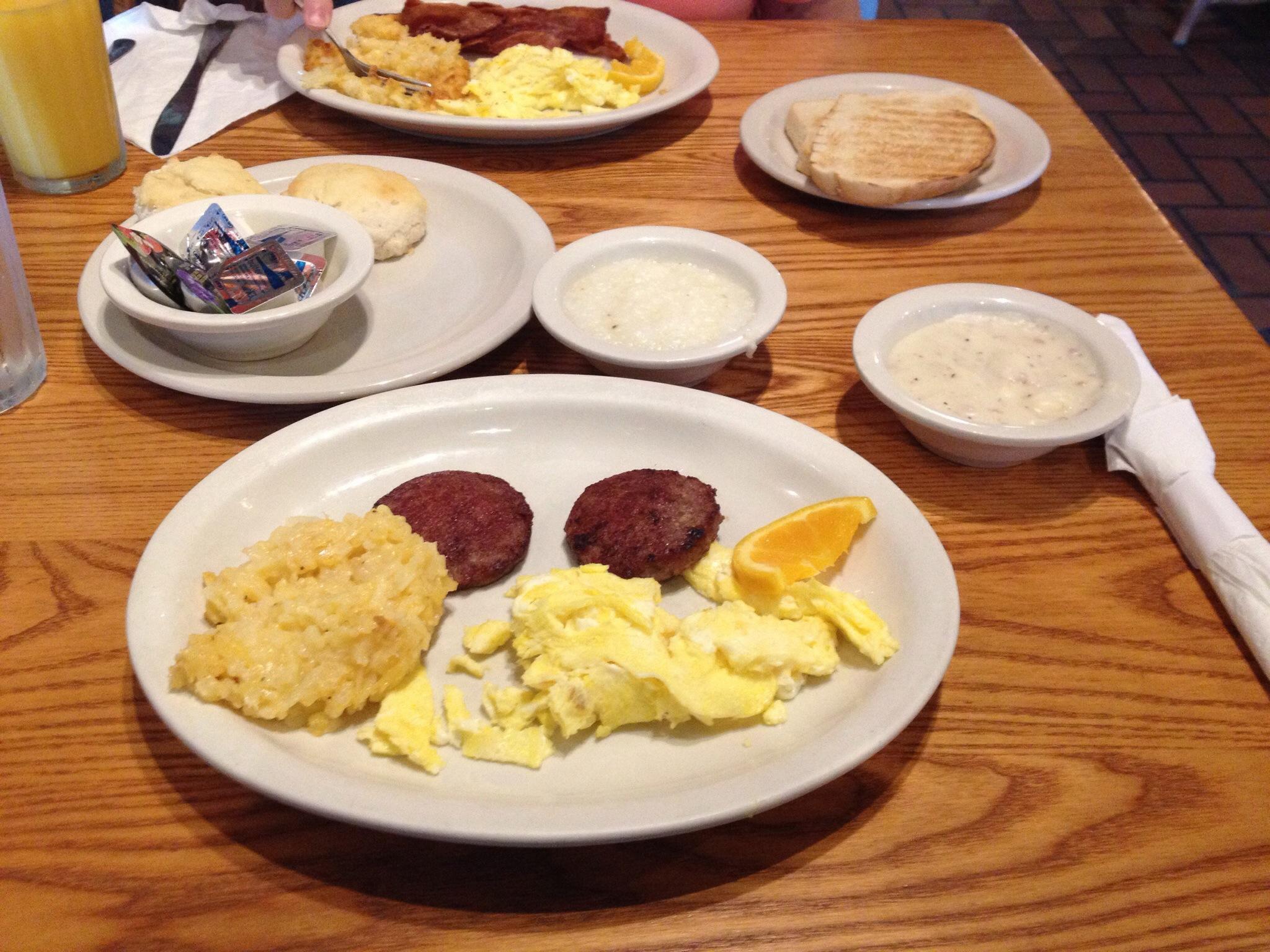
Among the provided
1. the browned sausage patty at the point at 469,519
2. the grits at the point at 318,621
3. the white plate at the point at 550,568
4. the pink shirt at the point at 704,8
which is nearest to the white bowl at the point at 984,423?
the white plate at the point at 550,568

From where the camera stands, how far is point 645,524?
127 cm

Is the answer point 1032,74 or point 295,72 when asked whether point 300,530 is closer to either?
point 295,72

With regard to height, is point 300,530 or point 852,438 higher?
point 300,530

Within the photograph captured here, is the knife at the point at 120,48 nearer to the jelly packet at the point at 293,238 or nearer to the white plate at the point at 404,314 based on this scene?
the white plate at the point at 404,314

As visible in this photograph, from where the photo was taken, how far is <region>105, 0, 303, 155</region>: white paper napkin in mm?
2252

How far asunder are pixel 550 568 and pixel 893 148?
1.33m

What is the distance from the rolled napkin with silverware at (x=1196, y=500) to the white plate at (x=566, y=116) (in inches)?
46.2

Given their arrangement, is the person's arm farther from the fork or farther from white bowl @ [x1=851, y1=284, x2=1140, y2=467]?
white bowl @ [x1=851, y1=284, x2=1140, y2=467]

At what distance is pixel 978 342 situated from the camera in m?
1.60

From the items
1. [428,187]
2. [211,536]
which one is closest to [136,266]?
[211,536]

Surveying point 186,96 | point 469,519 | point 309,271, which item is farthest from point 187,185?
point 469,519

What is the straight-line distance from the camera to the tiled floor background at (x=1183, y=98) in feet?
15.2

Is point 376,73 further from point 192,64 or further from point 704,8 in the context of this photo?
point 704,8

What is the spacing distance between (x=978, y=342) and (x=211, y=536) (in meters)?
1.17
